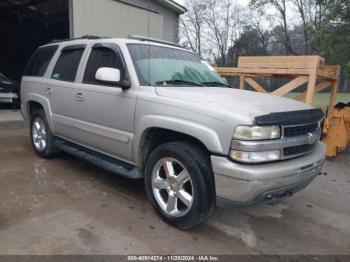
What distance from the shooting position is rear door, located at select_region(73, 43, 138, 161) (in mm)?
3656

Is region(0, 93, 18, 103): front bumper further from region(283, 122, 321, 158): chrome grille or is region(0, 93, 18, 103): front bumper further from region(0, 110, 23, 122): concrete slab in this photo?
region(283, 122, 321, 158): chrome grille

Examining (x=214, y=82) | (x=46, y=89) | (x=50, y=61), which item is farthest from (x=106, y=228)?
(x=50, y=61)

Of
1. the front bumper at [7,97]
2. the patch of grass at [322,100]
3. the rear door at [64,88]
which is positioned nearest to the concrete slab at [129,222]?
the rear door at [64,88]

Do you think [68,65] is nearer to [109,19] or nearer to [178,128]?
[178,128]

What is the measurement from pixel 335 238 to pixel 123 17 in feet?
30.9

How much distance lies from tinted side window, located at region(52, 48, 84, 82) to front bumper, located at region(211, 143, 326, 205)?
2.79 meters

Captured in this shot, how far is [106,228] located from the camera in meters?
3.22

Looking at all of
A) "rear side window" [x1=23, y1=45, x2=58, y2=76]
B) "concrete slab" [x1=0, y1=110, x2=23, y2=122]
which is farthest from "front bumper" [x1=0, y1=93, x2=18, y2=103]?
"rear side window" [x1=23, y1=45, x2=58, y2=76]

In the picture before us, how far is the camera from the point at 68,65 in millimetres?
4816

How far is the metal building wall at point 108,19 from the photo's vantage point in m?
8.94

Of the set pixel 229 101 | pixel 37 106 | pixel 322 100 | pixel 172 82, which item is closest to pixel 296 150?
pixel 229 101

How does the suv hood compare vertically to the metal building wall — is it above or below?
below

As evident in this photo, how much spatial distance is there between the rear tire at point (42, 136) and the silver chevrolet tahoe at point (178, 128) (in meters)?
0.40

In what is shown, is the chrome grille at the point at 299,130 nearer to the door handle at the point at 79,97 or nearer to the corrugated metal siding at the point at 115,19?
the door handle at the point at 79,97
